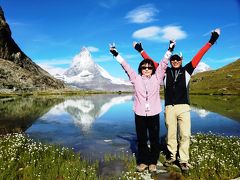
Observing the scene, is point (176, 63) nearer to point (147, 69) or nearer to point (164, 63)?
point (164, 63)

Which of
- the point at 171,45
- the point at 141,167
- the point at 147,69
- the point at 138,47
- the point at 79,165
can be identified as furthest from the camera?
the point at 138,47

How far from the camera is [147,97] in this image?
12.9m

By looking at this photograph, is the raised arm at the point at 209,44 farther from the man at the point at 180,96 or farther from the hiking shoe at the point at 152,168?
the hiking shoe at the point at 152,168

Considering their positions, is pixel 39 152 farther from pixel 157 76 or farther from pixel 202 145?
pixel 202 145

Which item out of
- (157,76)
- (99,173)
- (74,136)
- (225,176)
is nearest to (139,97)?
(157,76)

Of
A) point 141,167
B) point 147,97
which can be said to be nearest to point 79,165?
point 141,167

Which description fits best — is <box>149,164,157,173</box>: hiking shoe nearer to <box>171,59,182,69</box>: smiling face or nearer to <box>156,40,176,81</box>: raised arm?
<box>156,40,176,81</box>: raised arm

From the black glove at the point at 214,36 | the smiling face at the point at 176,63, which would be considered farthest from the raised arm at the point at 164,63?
the black glove at the point at 214,36

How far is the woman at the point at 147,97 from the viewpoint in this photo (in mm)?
12883

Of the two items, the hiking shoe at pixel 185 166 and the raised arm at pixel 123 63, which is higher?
the raised arm at pixel 123 63

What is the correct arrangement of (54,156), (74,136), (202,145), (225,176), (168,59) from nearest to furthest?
(225,176) → (168,59) → (54,156) → (202,145) → (74,136)

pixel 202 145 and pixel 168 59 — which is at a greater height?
pixel 168 59

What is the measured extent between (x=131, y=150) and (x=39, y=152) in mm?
4703

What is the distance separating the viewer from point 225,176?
39.1 ft
